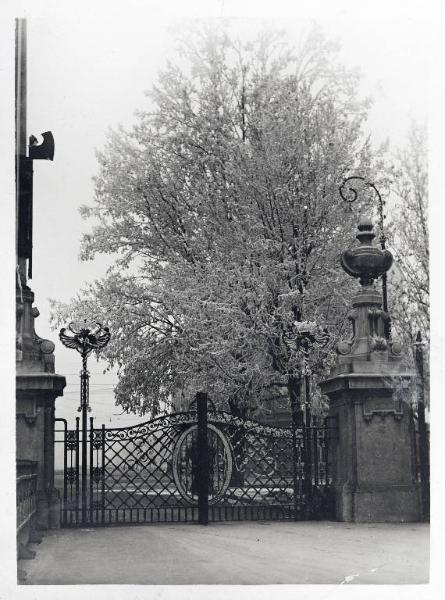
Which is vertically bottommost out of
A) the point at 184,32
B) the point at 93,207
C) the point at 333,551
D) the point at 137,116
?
the point at 333,551

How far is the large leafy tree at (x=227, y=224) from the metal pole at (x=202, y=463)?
14.7ft

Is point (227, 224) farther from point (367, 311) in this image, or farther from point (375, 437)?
point (375, 437)

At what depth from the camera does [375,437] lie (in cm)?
1330

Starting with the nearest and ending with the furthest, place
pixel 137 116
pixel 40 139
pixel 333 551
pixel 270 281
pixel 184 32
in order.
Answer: pixel 333 551 < pixel 40 139 < pixel 270 281 < pixel 184 32 < pixel 137 116

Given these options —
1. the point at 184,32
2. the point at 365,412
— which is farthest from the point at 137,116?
the point at 365,412

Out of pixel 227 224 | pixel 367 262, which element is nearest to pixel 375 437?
pixel 367 262

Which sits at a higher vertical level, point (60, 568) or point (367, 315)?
point (367, 315)

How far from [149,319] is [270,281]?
4.14 m

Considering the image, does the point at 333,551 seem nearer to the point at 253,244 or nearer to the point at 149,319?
the point at 253,244

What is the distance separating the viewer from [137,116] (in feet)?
76.0

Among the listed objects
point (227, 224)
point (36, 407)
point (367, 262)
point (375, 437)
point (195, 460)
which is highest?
point (227, 224)

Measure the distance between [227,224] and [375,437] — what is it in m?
8.97

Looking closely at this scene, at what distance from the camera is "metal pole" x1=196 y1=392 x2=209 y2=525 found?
13195 mm

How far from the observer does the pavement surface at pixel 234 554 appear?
8.48 meters
